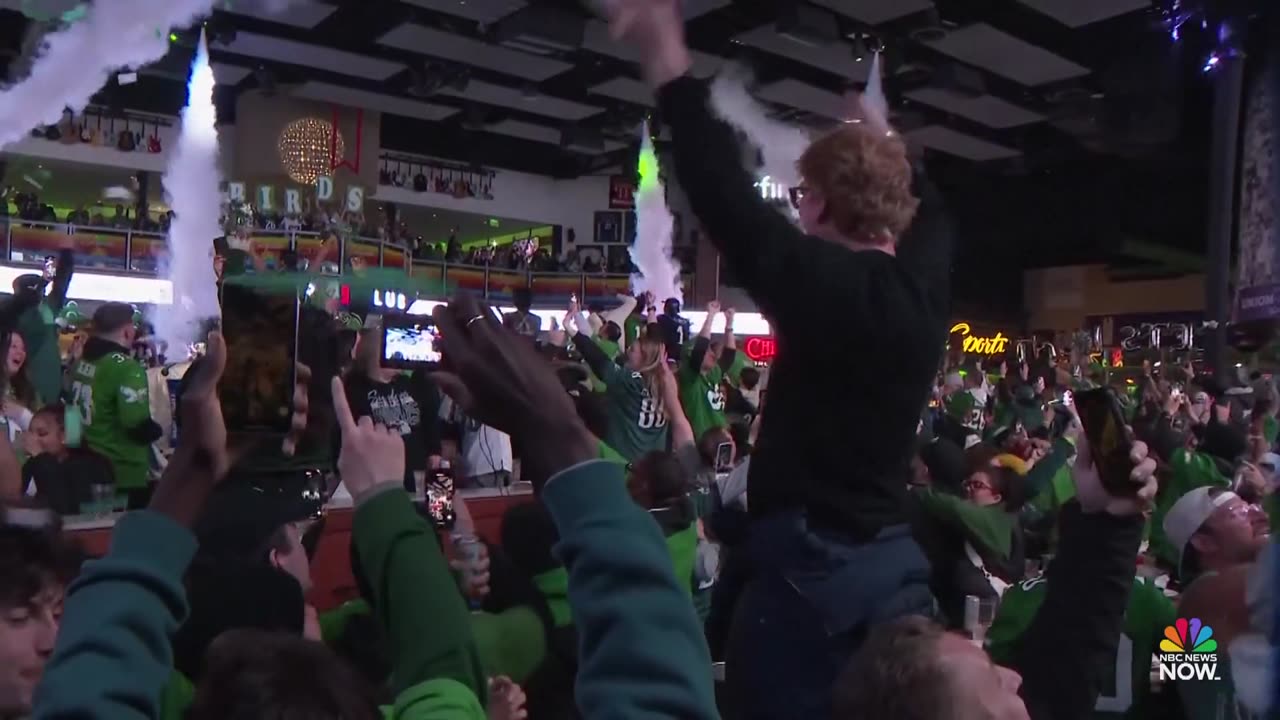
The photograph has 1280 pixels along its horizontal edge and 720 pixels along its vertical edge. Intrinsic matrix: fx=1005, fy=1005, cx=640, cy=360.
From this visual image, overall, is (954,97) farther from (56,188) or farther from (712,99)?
(56,188)

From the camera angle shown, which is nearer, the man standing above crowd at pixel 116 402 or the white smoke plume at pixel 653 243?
the man standing above crowd at pixel 116 402

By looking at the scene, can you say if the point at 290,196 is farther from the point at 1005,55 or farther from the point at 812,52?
the point at 1005,55

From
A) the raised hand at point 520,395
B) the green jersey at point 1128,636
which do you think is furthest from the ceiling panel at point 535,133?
the raised hand at point 520,395

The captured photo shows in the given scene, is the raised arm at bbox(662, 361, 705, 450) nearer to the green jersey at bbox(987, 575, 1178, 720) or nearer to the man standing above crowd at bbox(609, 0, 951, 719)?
the green jersey at bbox(987, 575, 1178, 720)

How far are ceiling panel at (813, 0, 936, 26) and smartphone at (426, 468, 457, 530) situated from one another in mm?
8261

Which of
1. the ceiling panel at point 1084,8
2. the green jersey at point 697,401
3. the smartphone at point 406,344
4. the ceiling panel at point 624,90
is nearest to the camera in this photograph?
the smartphone at point 406,344

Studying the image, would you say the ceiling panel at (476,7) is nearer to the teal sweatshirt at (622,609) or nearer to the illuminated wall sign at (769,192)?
the illuminated wall sign at (769,192)

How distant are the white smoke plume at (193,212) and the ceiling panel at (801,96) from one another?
6665 millimetres

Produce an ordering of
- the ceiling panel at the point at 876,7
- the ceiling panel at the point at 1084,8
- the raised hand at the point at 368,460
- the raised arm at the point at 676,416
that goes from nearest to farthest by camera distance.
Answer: the raised hand at the point at 368,460 < the raised arm at the point at 676,416 < the ceiling panel at the point at 1084,8 < the ceiling panel at the point at 876,7

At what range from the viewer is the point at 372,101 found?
14.0 m

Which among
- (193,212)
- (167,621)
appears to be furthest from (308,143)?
(167,621)

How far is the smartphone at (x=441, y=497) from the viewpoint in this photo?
8.08 feet

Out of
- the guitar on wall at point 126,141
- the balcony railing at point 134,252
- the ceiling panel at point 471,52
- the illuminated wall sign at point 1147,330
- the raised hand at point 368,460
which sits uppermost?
the ceiling panel at point 471,52

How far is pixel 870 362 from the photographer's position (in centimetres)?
143
